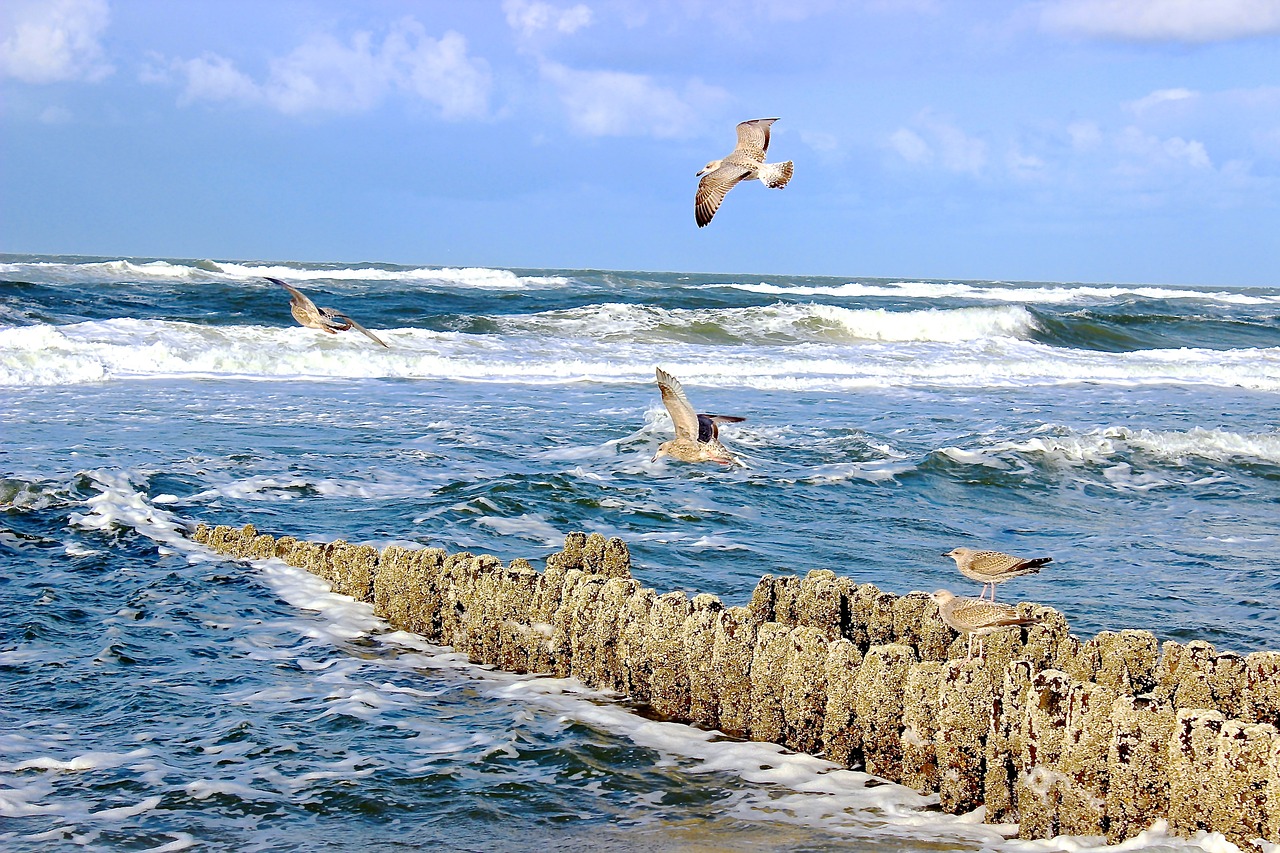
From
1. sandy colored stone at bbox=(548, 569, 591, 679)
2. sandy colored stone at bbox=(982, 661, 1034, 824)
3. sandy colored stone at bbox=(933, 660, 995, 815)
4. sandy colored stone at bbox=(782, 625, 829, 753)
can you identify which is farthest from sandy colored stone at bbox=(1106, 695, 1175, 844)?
sandy colored stone at bbox=(548, 569, 591, 679)

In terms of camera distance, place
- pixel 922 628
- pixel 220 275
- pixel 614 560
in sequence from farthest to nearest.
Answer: pixel 220 275, pixel 614 560, pixel 922 628

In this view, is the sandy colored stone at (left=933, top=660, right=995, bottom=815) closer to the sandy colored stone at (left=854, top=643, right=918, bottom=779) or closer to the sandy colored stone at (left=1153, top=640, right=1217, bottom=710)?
the sandy colored stone at (left=854, top=643, right=918, bottom=779)

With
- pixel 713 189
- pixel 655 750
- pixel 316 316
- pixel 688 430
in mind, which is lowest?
pixel 655 750

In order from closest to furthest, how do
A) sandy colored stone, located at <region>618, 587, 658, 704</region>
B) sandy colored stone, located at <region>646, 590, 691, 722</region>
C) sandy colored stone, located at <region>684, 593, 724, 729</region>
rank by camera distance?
sandy colored stone, located at <region>684, 593, 724, 729</region>, sandy colored stone, located at <region>646, 590, 691, 722</region>, sandy colored stone, located at <region>618, 587, 658, 704</region>

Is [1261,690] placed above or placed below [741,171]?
below

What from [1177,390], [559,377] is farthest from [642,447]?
[1177,390]

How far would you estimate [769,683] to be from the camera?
16.4 ft

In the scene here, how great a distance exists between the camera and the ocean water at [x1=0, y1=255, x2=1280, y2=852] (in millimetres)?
4336

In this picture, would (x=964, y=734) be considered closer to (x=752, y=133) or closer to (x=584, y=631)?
(x=584, y=631)

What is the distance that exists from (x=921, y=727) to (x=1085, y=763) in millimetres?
636

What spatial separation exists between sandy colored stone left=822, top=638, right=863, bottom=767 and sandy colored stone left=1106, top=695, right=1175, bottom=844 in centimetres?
103

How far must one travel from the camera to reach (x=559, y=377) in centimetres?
1939

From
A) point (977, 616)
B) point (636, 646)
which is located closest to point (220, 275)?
point (636, 646)

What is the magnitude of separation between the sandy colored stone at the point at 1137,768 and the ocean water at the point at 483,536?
0.38ft
